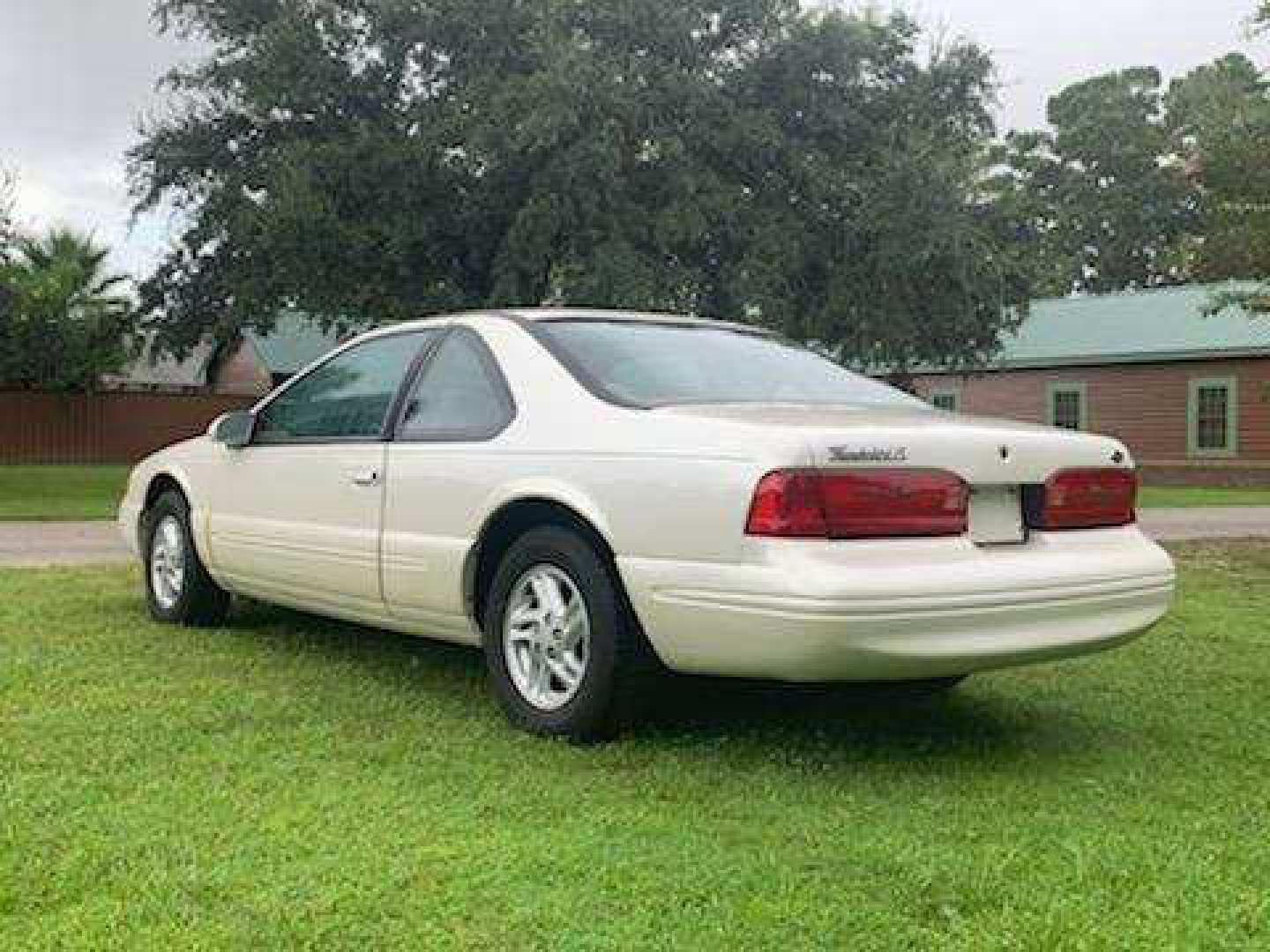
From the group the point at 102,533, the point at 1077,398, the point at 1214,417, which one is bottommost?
the point at 102,533

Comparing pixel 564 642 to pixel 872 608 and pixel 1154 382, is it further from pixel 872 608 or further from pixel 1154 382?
pixel 1154 382

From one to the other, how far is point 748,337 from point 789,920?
3.24 metres

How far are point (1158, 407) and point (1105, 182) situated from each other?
28415 millimetres

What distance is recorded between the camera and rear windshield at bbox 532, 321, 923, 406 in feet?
16.6

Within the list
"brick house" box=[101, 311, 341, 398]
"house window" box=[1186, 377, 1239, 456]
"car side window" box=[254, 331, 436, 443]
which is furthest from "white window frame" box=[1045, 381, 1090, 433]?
"car side window" box=[254, 331, 436, 443]

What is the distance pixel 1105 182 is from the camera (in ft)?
183

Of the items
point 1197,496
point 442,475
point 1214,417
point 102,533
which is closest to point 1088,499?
point 442,475

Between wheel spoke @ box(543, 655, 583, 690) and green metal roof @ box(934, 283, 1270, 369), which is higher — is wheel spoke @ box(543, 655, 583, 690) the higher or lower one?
the lower one

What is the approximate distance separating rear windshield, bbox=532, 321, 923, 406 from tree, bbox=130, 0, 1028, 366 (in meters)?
12.8

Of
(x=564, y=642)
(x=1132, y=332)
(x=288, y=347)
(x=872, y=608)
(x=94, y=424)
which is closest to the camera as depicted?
(x=872, y=608)

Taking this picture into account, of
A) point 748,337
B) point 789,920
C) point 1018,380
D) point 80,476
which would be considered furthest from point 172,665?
point 1018,380

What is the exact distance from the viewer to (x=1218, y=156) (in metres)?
11.9

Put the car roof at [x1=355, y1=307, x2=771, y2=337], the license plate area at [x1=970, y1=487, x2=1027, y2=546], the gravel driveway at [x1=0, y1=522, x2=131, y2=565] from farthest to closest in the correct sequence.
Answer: the gravel driveway at [x1=0, y1=522, x2=131, y2=565] → the car roof at [x1=355, y1=307, x2=771, y2=337] → the license plate area at [x1=970, y1=487, x2=1027, y2=546]

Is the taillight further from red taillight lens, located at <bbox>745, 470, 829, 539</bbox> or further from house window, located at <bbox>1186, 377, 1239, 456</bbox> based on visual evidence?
house window, located at <bbox>1186, 377, 1239, 456</bbox>
